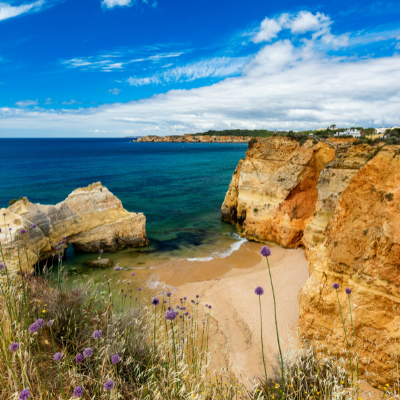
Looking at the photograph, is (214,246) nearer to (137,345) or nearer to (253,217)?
(253,217)

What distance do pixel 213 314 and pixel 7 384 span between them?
848 cm

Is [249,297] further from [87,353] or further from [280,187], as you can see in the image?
[87,353]

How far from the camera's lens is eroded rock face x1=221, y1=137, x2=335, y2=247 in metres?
17.6

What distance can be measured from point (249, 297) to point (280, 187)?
29.5 feet

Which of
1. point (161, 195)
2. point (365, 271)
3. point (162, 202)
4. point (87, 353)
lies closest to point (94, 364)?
point (87, 353)

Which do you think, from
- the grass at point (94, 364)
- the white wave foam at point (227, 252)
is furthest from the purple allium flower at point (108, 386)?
the white wave foam at point (227, 252)

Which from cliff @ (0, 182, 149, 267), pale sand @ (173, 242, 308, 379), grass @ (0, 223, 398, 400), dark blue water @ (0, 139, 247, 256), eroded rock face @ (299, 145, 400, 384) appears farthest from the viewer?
dark blue water @ (0, 139, 247, 256)

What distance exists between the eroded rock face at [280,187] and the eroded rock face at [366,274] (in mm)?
9189

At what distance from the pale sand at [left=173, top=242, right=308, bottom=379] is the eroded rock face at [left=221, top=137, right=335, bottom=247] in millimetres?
1530

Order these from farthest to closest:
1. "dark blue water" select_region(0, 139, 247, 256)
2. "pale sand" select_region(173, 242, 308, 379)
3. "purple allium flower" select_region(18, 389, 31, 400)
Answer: "dark blue water" select_region(0, 139, 247, 256) → "pale sand" select_region(173, 242, 308, 379) → "purple allium flower" select_region(18, 389, 31, 400)

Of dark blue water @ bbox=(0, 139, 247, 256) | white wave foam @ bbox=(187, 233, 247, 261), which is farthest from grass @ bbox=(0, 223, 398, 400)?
dark blue water @ bbox=(0, 139, 247, 256)

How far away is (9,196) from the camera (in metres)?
29.8

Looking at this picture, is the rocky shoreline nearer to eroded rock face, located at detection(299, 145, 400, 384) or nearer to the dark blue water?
eroded rock face, located at detection(299, 145, 400, 384)

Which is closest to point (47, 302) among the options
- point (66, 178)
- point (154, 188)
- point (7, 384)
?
point (7, 384)
